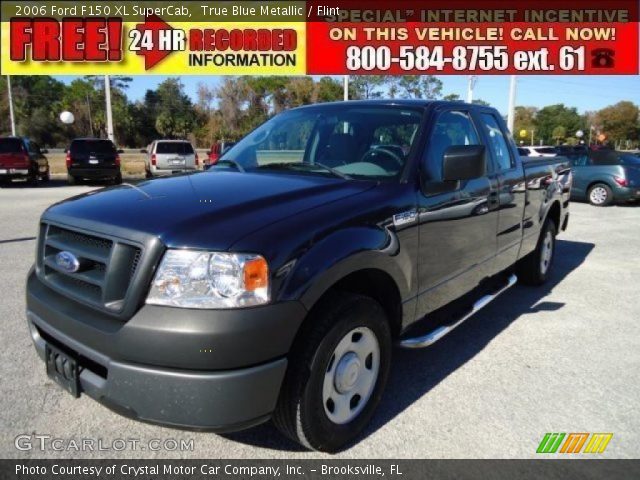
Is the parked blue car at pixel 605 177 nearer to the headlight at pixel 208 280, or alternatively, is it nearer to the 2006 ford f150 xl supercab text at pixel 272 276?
the 2006 ford f150 xl supercab text at pixel 272 276

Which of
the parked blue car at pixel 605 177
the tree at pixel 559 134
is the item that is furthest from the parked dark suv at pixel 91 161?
the tree at pixel 559 134

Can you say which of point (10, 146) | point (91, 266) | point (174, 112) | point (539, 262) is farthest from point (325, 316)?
point (174, 112)

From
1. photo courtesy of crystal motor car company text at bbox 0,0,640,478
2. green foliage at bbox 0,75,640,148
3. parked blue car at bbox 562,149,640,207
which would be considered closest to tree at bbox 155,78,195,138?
green foliage at bbox 0,75,640,148

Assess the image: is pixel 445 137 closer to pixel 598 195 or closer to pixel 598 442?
pixel 598 442

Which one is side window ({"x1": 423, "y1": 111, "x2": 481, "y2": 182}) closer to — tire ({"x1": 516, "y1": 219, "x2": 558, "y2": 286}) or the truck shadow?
the truck shadow

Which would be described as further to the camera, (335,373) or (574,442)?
(574,442)

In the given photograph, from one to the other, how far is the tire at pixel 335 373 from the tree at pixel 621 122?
10440 cm

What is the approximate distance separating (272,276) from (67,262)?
3.47 feet

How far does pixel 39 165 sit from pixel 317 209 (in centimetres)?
1964

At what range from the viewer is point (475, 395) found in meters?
3.21

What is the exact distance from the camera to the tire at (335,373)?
7.51ft

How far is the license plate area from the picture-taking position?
230 cm

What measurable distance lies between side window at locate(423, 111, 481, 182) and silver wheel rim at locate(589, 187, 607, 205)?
1152 cm

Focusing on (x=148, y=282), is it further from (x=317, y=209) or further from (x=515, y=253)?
(x=515, y=253)
